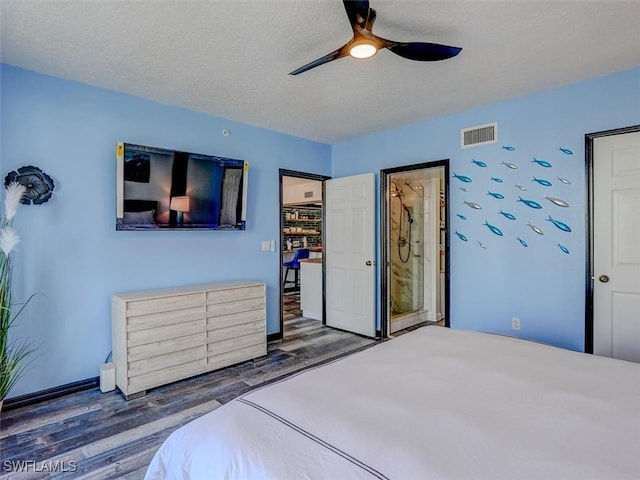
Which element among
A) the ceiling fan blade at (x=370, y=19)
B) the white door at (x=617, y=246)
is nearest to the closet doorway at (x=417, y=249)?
the white door at (x=617, y=246)

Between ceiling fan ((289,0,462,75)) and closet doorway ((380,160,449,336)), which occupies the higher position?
ceiling fan ((289,0,462,75))

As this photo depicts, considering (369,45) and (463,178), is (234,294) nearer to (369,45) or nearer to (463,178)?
(369,45)

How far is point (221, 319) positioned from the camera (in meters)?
3.21

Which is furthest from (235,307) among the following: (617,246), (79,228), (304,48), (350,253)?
(617,246)

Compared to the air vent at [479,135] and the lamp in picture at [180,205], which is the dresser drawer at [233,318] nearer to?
the lamp in picture at [180,205]

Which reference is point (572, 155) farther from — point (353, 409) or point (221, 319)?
point (221, 319)

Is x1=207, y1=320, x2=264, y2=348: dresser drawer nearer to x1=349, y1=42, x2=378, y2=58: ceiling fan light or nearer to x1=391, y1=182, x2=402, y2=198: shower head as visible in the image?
x1=349, y1=42, x2=378, y2=58: ceiling fan light

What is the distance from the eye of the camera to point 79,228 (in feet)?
9.18

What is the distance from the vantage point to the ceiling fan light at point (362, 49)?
1.81m

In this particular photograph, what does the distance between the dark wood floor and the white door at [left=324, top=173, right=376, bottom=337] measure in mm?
1114

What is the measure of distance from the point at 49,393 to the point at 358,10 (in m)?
3.41

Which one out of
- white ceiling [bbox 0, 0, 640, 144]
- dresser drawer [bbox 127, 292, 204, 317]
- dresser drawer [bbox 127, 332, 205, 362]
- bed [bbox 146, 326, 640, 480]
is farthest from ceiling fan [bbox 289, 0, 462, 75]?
dresser drawer [bbox 127, 332, 205, 362]

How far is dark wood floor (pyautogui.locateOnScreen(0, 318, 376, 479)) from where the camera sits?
1.91 m
